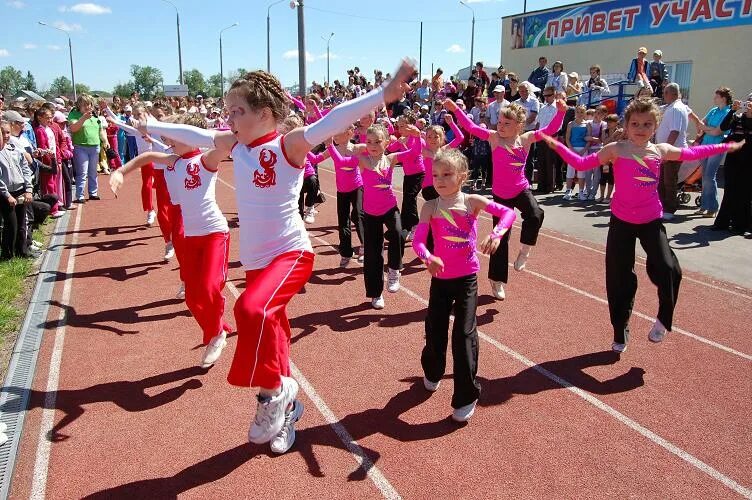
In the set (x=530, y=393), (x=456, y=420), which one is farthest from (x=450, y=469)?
(x=530, y=393)

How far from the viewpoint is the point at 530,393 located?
4.45m

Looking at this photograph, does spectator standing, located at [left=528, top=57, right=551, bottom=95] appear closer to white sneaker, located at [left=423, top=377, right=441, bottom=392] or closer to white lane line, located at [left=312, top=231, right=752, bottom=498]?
white lane line, located at [left=312, top=231, right=752, bottom=498]

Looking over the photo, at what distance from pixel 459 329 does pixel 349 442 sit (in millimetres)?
1112

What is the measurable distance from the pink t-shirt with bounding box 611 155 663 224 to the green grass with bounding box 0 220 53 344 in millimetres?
6145

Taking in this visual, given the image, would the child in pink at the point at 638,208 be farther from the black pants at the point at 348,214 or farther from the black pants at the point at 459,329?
the black pants at the point at 348,214

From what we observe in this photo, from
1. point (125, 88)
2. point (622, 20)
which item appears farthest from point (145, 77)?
point (622, 20)

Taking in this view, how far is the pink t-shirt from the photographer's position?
4.79 m

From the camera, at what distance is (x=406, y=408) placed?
13.9 ft

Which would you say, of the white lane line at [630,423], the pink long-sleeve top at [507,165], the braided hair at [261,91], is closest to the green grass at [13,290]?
the braided hair at [261,91]

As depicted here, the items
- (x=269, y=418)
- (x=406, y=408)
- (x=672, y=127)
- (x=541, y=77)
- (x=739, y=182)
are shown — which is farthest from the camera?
(x=541, y=77)

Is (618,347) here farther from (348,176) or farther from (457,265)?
(348,176)

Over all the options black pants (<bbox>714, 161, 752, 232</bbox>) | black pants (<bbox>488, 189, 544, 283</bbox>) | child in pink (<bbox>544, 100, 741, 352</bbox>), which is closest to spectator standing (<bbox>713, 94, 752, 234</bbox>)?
black pants (<bbox>714, 161, 752, 232</bbox>)

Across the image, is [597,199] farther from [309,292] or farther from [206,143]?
[206,143]

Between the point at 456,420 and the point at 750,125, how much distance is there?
28.4 ft
